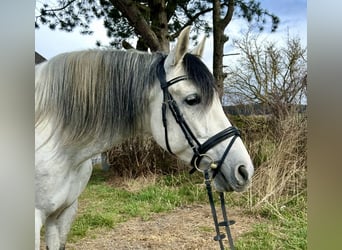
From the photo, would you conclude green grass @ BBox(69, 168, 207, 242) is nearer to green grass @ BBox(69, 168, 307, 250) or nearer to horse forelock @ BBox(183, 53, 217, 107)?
green grass @ BBox(69, 168, 307, 250)

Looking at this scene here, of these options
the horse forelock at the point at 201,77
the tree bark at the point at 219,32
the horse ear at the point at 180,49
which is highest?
the tree bark at the point at 219,32

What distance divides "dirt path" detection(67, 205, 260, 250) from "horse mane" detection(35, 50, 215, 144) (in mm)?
556

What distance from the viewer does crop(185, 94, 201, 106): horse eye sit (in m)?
0.81

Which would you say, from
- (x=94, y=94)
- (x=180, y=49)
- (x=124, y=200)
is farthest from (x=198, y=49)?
(x=124, y=200)

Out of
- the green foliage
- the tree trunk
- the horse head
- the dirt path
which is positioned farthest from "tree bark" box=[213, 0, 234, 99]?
the dirt path

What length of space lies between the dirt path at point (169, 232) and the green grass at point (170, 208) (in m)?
0.03

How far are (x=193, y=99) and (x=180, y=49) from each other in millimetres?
138

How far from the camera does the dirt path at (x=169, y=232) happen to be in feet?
4.01

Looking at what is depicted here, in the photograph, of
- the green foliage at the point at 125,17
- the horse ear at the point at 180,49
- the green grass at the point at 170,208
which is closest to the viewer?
the horse ear at the point at 180,49

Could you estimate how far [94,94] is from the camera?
0.85 meters

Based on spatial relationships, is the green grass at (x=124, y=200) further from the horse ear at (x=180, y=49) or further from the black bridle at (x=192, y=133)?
the horse ear at (x=180, y=49)

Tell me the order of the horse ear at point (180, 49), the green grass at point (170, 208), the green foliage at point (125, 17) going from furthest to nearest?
1. the green grass at point (170, 208)
2. the green foliage at point (125, 17)
3. the horse ear at point (180, 49)

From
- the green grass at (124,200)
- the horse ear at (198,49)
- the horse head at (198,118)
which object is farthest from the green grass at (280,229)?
the horse ear at (198,49)
